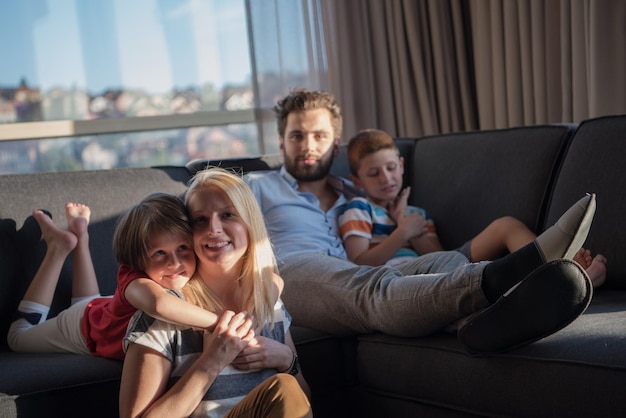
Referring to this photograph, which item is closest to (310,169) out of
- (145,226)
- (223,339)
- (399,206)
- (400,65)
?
(399,206)

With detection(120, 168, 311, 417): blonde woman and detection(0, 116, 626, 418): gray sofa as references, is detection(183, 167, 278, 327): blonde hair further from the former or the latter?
detection(0, 116, 626, 418): gray sofa

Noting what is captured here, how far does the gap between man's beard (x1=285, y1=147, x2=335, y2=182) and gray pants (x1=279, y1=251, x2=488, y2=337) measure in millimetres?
375

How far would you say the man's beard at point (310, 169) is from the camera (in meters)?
2.73

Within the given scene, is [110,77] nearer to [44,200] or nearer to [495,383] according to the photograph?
[44,200]

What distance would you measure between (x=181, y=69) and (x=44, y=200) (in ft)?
6.06

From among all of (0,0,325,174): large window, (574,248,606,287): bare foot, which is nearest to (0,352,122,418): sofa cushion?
(574,248,606,287): bare foot

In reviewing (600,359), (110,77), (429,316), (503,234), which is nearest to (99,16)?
(110,77)

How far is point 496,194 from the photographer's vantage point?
103 inches

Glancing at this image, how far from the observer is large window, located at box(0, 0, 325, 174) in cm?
390

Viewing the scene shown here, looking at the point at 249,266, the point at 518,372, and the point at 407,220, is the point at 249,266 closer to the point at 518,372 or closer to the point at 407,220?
the point at 518,372

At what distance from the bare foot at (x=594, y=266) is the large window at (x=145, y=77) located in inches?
79.9

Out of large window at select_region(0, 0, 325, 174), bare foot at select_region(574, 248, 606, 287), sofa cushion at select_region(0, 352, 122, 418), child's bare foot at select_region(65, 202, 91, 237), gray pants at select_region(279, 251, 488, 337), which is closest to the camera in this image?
sofa cushion at select_region(0, 352, 122, 418)

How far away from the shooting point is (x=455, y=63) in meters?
4.00

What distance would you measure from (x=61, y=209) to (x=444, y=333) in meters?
1.15
